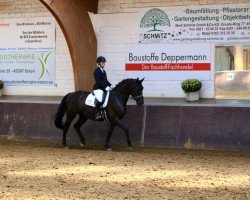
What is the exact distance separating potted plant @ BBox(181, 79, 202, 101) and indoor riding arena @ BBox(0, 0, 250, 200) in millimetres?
25

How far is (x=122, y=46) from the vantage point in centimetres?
1304

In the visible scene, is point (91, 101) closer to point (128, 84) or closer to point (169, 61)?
point (128, 84)

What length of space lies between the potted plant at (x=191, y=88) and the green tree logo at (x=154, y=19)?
1.64m

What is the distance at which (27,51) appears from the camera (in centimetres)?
1434

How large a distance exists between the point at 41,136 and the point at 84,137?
1179mm

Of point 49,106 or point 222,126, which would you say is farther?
point 49,106

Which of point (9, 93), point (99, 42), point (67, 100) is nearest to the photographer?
point (67, 100)

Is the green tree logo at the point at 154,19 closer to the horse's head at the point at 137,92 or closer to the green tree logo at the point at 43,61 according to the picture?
the horse's head at the point at 137,92

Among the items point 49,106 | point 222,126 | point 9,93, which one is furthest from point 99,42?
point 222,126

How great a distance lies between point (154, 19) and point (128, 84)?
8.46 feet

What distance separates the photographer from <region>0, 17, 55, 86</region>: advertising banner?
1400 centimetres

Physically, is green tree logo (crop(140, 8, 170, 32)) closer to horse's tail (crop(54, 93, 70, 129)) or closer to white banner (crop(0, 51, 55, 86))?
white banner (crop(0, 51, 55, 86))

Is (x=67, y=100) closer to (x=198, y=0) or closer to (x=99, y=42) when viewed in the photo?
(x=99, y=42)

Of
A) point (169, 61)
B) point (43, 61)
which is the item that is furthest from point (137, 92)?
point (43, 61)
